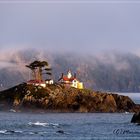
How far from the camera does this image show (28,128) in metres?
148

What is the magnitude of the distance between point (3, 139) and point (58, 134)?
1685 cm

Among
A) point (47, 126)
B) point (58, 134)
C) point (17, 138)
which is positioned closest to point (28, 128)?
point (47, 126)

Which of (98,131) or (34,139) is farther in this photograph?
(98,131)

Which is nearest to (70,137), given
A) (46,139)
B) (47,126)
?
(46,139)

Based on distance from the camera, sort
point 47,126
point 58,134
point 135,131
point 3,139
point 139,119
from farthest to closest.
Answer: point 139,119 → point 47,126 → point 135,131 → point 58,134 → point 3,139

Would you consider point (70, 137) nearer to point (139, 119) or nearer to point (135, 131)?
point (135, 131)

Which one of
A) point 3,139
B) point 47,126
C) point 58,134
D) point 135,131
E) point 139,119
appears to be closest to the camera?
point 3,139

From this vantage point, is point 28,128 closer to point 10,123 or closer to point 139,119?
point 10,123

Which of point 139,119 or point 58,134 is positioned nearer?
point 58,134

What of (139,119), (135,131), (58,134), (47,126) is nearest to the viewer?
(58,134)

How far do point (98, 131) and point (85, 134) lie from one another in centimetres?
1073

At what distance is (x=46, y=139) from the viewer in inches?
4663

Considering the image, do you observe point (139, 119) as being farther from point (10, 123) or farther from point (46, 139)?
point (46, 139)

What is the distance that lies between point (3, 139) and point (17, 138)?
356cm
